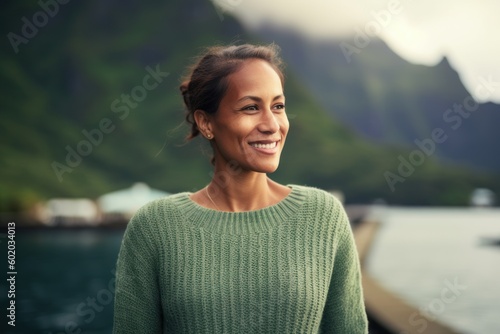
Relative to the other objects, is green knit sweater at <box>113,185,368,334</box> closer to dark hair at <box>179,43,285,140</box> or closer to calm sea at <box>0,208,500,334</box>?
dark hair at <box>179,43,285,140</box>

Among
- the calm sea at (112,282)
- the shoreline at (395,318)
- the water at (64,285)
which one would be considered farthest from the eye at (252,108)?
the water at (64,285)

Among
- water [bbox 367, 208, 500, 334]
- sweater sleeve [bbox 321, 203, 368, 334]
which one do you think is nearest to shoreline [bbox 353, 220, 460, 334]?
water [bbox 367, 208, 500, 334]

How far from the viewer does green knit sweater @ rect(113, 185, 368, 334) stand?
200 centimetres

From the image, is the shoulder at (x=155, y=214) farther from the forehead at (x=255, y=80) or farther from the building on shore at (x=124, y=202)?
the building on shore at (x=124, y=202)

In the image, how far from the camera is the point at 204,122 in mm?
2127

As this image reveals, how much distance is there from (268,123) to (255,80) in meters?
0.13

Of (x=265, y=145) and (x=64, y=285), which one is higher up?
(x=265, y=145)

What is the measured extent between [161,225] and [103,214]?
2643 inches

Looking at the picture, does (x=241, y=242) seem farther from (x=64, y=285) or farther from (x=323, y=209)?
(x=64, y=285)

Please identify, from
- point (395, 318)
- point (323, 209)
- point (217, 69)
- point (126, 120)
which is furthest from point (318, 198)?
point (126, 120)

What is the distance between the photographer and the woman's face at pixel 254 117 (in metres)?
1.98

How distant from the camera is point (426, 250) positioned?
4903 cm

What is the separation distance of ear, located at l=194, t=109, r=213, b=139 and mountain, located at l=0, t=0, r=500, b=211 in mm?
107630

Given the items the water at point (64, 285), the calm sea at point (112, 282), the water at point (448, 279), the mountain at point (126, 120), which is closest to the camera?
the water at point (448, 279)
